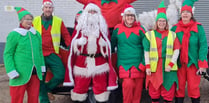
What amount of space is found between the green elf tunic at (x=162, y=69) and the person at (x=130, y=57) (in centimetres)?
18

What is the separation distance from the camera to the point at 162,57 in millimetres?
4473

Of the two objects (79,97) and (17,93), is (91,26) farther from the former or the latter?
(17,93)

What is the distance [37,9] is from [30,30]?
4869 millimetres

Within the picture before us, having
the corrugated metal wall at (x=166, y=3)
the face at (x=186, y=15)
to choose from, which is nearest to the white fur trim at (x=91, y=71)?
the face at (x=186, y=15)

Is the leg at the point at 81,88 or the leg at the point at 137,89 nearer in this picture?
the leg at the point at 81,88

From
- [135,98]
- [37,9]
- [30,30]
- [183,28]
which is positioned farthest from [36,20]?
[37,9]

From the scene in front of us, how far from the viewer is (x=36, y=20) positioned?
4996mm

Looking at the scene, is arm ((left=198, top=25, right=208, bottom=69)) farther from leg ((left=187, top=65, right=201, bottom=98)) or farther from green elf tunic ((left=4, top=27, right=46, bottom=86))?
green elf tunic ((left=4, top=27, right=46, bottom=86))

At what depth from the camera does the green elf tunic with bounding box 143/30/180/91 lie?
4.45 meters

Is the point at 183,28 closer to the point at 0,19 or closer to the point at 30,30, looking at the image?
the point at 30,30

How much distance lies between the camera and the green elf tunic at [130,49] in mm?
4574

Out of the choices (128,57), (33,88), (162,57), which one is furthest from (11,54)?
(162,57)

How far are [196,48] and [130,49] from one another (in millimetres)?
989

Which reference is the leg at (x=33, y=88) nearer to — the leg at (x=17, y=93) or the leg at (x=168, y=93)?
the leg at (x=17, y=93)
